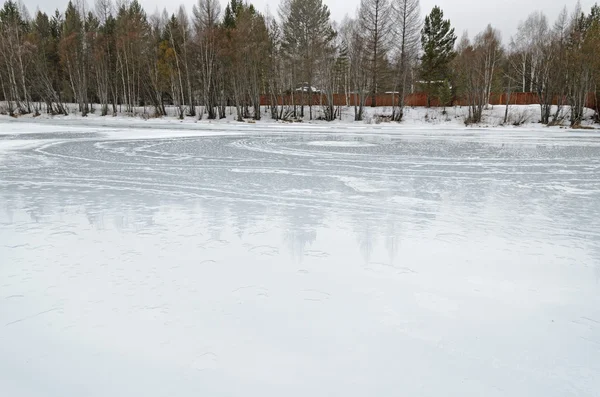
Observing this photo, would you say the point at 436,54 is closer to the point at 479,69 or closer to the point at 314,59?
the point at 479,69

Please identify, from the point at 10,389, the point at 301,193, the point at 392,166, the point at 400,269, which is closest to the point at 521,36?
the point at 392,166

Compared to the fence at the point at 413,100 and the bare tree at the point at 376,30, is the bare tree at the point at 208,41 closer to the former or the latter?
the fence at the point at 413,100

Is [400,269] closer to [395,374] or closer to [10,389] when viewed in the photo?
[395,374]

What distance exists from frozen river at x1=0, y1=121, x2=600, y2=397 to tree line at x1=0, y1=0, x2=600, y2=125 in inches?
1308

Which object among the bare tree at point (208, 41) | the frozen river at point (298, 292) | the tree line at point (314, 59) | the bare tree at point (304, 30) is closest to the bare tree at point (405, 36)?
the tree line at point (314, 59)

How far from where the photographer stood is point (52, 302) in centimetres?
341

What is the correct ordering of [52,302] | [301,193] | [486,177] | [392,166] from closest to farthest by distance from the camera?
[52,302]
[301,193]
[486,177]
[392,166]

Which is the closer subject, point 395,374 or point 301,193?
point 395,374

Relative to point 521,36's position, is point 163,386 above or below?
below

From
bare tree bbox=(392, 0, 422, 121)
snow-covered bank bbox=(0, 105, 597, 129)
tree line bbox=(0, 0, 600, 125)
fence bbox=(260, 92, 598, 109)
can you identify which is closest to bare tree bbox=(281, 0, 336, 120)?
tree line bbox=(0, 0, 600, 125)

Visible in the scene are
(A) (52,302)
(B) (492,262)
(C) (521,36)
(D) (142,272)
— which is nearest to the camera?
(A) (52,302)

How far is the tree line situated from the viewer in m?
37.4

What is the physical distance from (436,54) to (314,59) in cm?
1136

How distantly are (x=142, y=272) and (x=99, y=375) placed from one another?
155 centimetres
